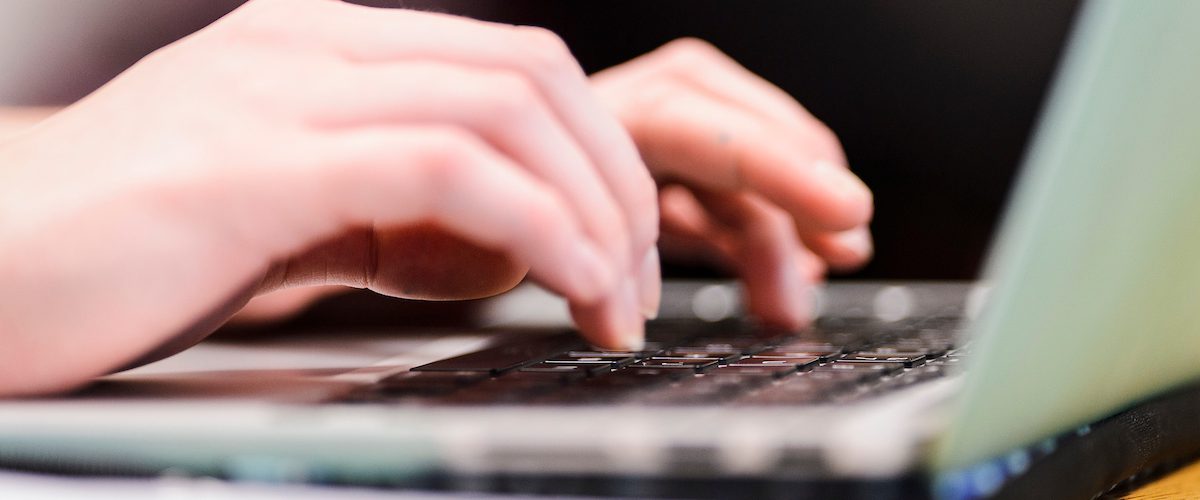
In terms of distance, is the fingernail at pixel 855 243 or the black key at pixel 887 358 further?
the fingernail at pixel 855 243

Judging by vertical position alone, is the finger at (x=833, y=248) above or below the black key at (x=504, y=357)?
above

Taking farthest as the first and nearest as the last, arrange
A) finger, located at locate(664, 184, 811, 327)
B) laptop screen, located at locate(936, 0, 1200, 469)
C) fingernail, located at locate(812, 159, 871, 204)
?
1. finger, located at locate(664, 184, 811, 327)
2. fingernail, located at locate(812, 159, 871, 204)
3. laptop screen, located at locate(936, 0, 1200, 469)

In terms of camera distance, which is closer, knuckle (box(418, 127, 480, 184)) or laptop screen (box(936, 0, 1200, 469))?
laptop screen (box(936, 0, 1200, 469))

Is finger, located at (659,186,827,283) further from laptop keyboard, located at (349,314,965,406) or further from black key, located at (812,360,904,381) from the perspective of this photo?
black key, located at (812,360,904,381)

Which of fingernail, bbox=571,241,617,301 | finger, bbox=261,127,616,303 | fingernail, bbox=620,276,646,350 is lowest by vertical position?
fingernail, bbox=620,276,646,350

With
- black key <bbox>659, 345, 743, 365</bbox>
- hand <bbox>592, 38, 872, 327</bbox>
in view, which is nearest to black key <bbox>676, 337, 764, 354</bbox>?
black key <bbox>659, 345, 743, 365</bbox>

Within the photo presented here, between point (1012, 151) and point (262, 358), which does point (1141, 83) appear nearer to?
point (262, 358)

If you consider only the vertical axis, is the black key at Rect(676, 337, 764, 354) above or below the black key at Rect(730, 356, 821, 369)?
above

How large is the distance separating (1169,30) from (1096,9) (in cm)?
2

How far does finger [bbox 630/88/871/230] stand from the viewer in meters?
0.60

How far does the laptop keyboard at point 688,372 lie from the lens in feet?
0.97

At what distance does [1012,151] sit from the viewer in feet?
4.36

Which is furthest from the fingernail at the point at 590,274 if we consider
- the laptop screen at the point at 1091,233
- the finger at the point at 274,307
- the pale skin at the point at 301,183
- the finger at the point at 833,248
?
the finger at the point at 833,248

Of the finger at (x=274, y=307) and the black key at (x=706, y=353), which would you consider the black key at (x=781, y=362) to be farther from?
the finger at (x=274, y=307)
